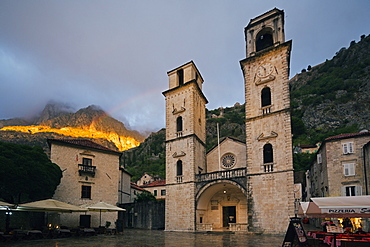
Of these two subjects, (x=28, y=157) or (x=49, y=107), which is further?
(x=49, y=107)

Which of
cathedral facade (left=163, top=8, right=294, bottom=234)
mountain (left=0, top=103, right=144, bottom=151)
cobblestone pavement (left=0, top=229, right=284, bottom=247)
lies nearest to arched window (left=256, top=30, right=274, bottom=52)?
cathedral facade (left=163, top=8, right=294, bottom=234)

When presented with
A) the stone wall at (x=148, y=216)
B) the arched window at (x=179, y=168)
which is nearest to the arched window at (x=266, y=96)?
the arched window at (x=179, y=168)

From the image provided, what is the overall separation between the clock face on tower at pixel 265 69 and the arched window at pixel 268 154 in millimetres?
6226

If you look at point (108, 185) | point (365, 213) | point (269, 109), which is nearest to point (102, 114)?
point (108, 185)

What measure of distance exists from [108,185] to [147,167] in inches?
2074

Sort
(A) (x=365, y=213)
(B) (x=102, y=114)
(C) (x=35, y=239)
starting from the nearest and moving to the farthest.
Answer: (A) (x=365, y=213), (C) (x=35, y=239), (B) (x=102, y=114)

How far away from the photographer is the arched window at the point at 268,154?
2177 cm

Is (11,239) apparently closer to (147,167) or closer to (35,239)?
(35,239)

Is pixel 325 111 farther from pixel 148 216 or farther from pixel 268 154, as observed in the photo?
pixel 148 216

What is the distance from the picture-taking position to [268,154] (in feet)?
71.9

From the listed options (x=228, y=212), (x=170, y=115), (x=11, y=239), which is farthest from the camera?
(x=170, y=115)

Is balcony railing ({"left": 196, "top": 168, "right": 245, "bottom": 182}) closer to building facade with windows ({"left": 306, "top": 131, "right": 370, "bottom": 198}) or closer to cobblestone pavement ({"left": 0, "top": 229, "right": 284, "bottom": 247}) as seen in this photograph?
cobblestone pavement ({"left": 0, "top": 229, "right": 284, "bottom": 247})

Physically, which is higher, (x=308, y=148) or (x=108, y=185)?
(x=308, y=148)

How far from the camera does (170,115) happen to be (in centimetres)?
2852
